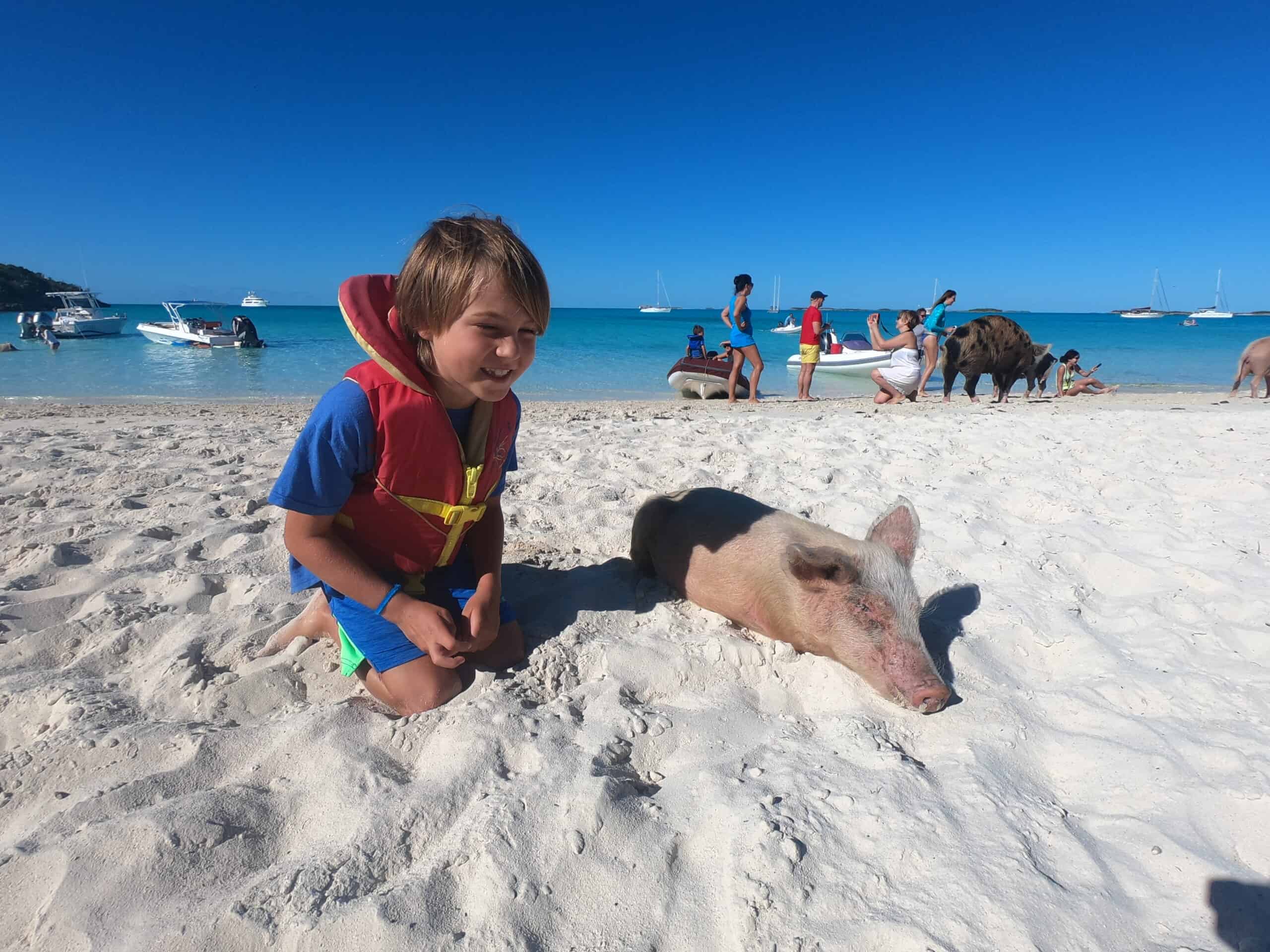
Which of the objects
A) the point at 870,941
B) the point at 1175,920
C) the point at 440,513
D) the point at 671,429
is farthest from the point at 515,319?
the point at 671,429

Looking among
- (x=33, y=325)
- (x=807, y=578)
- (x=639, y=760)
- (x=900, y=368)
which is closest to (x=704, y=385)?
(x=900, y=368)

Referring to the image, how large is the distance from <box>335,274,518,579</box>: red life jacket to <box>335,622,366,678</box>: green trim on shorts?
0.29m

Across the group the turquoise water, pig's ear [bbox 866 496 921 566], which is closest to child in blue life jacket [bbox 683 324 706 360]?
the turquoise water

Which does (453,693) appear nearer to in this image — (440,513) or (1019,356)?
(440,513)

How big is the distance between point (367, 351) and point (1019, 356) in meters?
12.7

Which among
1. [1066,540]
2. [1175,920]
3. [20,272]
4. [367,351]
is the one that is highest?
[20,272]

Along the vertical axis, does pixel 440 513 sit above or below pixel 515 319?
below

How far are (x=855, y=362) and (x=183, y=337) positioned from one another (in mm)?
25650

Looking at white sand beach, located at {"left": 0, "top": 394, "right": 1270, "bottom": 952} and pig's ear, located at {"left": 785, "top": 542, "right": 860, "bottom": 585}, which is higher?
pig's ear, located at {"left": 785, "top": 542, "right": 860, "bottom": 585}

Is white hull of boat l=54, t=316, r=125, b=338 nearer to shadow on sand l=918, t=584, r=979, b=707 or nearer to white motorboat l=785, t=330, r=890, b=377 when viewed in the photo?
white motorboat l=785, t=330, r=890, b=377

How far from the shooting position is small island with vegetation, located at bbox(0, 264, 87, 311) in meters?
61.9

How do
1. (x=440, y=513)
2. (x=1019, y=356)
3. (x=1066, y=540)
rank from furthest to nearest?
(x=1019, y=356)
(x=1066, y=540)
(x=440, y=513)

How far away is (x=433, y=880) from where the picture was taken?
1596 mm

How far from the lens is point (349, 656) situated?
2.59 metres
